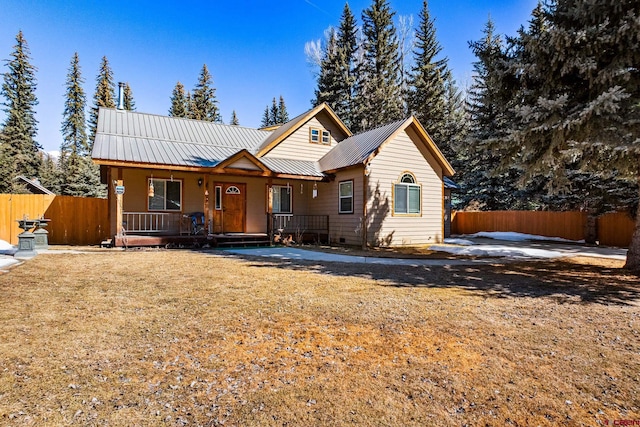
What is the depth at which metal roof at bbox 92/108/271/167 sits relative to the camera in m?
12.0

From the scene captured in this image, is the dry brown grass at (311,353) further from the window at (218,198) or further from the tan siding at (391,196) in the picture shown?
the window at (218,198)

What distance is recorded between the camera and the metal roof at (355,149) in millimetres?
13451

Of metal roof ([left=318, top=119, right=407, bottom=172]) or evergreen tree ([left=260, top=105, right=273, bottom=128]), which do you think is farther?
evergreen tree ([left=260, top=105, right=273, bottom=128])

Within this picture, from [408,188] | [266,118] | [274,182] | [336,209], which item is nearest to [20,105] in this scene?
[274,182]

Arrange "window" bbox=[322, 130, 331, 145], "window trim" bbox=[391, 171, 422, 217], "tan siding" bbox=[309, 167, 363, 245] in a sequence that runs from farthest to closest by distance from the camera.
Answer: "window" bbox=[322, 130, 331, 145]
"window trim" bbox=[391, 171, 422, 217]
"tan siding" bbox=[309, 167, 363, 245]

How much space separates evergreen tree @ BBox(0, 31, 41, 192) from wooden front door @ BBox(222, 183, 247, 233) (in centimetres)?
2331

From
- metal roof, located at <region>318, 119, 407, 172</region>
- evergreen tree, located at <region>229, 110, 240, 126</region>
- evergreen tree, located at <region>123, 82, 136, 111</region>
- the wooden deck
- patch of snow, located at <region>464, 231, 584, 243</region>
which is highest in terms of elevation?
evergreen tree, located at <region>229, 110, 240, 126</region>

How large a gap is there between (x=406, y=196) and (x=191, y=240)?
337 inches

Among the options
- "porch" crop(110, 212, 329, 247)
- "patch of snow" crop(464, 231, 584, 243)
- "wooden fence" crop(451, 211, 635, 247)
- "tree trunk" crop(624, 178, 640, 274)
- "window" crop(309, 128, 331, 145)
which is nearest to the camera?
"tree trunk" crop(624, 178, 640, 274)

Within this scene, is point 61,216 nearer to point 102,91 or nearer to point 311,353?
point 311,353

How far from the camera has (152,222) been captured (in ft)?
43.8

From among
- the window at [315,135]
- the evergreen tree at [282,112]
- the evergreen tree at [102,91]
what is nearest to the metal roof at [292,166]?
the window at [315,135]

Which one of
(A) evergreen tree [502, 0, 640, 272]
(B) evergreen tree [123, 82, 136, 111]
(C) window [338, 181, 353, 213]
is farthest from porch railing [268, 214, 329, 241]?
(B) evergreen tree [123, 82, 136, 111]

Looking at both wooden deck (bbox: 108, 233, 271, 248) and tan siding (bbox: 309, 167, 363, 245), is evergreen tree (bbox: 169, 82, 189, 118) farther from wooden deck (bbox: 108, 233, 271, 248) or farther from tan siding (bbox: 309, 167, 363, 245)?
wooden deck (bbox: 108, 233, 271, 248)
